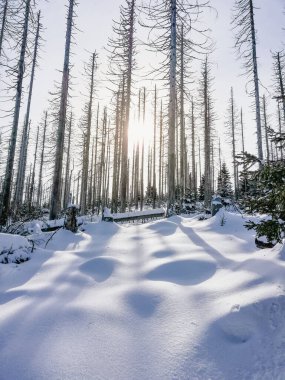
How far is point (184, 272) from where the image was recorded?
11.9ft

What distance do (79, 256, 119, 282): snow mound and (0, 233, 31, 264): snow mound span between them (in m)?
1.28

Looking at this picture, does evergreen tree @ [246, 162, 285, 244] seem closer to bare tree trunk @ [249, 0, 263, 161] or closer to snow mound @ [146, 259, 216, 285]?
snow mound @ [146, 259, 216, 285]

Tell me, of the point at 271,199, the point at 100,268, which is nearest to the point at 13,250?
the point at 100,268

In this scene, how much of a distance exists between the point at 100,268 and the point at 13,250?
5.61 feet

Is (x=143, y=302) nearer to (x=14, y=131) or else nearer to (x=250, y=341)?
(x=250, y=341)

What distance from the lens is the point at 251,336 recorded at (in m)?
2.15

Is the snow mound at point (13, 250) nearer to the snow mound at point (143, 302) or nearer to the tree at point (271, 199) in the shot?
the snow mound at point (143, 302)

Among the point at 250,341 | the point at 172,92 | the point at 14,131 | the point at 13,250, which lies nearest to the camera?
the point at 250,341

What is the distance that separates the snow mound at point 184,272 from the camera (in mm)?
3385

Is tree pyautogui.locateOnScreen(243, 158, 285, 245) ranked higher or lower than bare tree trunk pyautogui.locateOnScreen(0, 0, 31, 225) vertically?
lower

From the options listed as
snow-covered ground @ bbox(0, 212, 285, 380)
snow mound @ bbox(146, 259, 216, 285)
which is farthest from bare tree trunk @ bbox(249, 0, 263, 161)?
snow mound @ bbox(146, 259, 216, 285)

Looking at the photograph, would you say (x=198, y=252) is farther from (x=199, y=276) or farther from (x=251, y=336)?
(x=251, y=336)

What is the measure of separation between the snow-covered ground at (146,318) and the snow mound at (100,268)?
0.01 metres

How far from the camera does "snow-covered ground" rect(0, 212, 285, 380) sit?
74.5 inches
